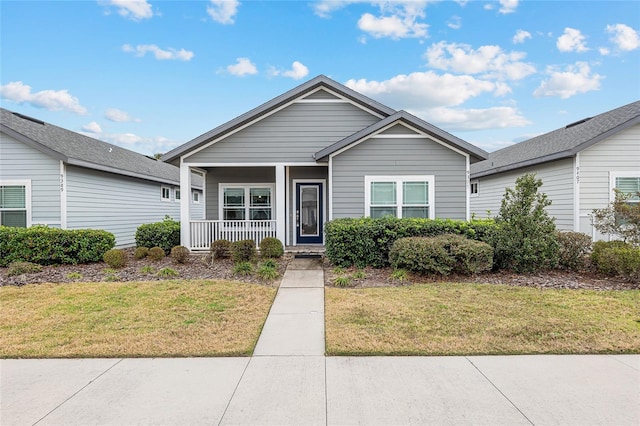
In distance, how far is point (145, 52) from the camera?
47.5ft

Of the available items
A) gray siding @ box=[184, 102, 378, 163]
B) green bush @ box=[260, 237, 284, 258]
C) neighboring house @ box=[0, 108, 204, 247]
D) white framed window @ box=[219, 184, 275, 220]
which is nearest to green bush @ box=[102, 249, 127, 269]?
neighboring house @ box=[0, 108, 204, 247]

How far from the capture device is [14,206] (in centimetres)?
1098

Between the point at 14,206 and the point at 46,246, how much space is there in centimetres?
271

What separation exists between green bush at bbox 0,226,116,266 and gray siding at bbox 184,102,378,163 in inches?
154

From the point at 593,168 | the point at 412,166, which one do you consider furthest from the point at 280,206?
the point at 593,168

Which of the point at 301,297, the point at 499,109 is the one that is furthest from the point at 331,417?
the point at 499,109

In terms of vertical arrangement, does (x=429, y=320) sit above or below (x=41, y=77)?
below

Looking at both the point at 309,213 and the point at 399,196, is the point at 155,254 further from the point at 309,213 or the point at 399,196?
the point at 399,196

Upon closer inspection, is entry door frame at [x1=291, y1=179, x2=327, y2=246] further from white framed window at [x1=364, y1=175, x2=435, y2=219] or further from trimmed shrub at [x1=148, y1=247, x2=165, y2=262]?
trimmed shrub at [x1=148, y1=247, x2=165, y2=262]

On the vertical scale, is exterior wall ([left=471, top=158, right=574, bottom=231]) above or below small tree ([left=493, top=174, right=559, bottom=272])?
above

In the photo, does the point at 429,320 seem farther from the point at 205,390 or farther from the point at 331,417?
the point at 205,390

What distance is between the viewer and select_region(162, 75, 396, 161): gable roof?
1114 cm

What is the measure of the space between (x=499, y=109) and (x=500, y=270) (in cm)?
2027

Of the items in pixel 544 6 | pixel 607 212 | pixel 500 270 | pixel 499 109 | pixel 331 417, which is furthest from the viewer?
pixel 499 109
